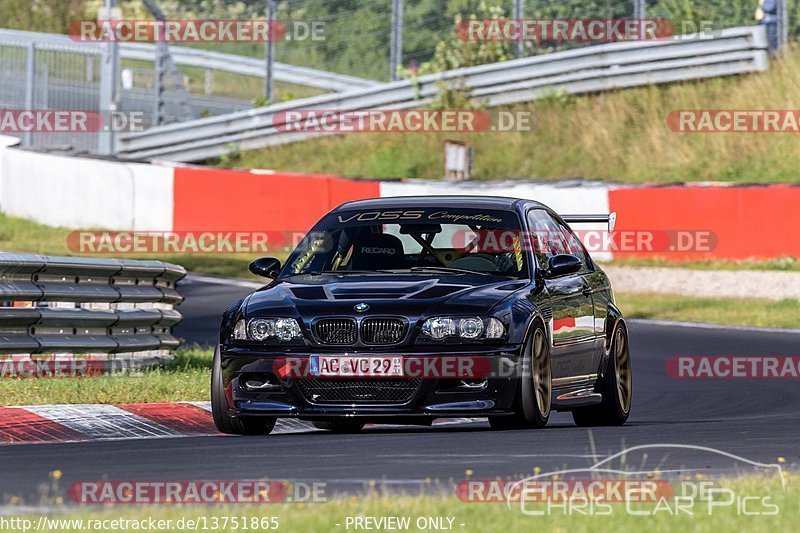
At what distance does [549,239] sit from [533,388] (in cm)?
174

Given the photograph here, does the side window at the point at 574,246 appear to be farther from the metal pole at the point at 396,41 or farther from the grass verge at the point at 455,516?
the metal pole at the point at 396,41

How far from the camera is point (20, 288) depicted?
1130 cm

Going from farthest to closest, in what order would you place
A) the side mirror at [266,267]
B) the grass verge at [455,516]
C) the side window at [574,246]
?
1. the side window at [574,246]
2. the side mirror at [266,267]
3. the grass verge at [455,516]

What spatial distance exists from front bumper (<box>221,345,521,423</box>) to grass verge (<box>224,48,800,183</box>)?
1701cm

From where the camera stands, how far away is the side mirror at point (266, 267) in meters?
10.0

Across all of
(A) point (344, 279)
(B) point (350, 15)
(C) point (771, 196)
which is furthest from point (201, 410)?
(B) point (350, 15)

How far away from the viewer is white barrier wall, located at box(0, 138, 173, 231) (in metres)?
25.2

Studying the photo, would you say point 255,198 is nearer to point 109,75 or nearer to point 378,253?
point 109,75

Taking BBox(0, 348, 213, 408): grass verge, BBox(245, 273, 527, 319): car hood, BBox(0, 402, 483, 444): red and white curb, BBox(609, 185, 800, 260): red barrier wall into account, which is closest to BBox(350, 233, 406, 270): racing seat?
BBox(245, 273, 527, 319): car hood

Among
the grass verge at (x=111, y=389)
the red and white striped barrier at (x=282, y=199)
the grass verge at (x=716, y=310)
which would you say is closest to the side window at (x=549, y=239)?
the grass verge at (x=111, y=389)

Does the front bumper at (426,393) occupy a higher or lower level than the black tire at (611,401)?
higher

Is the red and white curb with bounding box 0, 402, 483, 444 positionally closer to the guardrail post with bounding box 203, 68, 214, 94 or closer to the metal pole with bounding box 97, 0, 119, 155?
the metal pole with bounding box 97, 0, 119, 155

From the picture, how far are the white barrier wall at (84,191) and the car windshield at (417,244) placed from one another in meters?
15.0

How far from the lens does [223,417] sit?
9.35 metres
